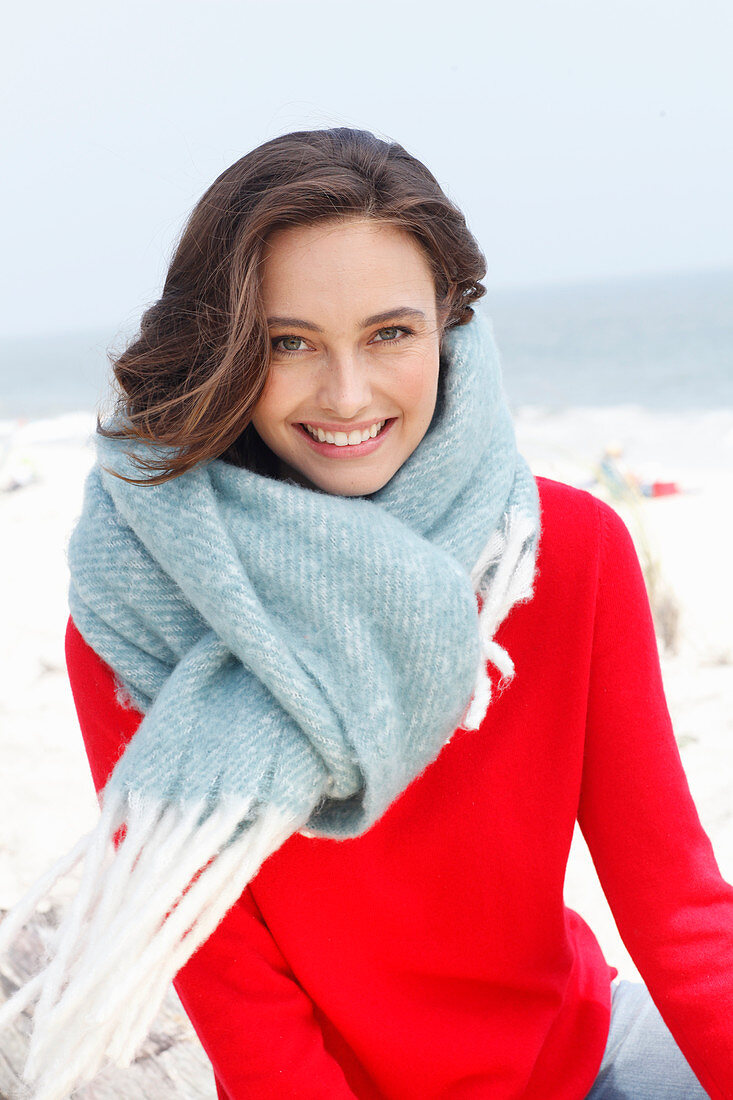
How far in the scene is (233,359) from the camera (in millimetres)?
1228

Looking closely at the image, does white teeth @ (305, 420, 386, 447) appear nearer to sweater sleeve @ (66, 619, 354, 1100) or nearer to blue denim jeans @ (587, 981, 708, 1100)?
sweater sleeve @ (66, 619, 354, 1100)

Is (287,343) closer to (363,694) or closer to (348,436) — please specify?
(348,436)

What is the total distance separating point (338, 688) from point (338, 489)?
331 millimetres

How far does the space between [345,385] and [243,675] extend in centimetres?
41

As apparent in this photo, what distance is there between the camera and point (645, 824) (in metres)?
1.31

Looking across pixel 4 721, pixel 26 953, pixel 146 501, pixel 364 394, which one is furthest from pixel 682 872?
Result: pixel 4 721

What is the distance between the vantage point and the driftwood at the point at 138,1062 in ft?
5.64

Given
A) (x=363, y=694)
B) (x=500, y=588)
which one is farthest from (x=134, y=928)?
(x=500, y=588)

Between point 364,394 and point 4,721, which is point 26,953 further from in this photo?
point 4,721

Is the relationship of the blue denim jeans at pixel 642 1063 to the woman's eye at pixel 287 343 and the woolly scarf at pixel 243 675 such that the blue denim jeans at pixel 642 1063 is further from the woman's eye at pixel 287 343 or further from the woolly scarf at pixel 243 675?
the woman's eye at pixel 287 343

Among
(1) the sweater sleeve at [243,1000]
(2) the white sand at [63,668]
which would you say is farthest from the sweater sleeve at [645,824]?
(2) the white sand at [63,668]

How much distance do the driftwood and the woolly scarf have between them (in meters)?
A: 0.66

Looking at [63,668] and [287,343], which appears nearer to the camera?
[287,343]

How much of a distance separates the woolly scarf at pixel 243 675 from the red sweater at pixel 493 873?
0.11m
